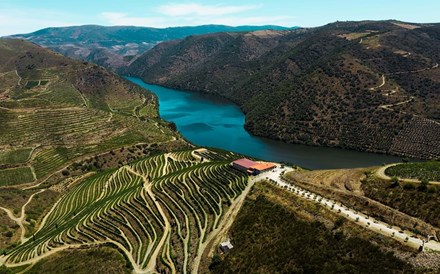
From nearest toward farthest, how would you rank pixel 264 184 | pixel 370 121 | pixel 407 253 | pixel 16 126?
1. pixel 407 253
2. pixel 264 184
3. pixel 16 126
4. pixel 370 121

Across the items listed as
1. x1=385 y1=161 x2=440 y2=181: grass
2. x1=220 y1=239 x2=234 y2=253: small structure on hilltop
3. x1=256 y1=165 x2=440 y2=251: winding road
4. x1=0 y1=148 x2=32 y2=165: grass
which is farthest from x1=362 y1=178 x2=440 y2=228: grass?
x1=0 y1=148 x2=32 y2=165: grass

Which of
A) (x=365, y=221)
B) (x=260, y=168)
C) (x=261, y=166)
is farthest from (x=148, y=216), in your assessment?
(x=365, y=221)

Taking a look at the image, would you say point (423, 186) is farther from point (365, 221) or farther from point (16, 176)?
point (16, 176)

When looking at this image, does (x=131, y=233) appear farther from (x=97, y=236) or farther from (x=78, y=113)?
(x=78, y=113)

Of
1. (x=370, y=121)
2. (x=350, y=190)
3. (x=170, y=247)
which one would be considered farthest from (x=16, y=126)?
(x=370, y=121)

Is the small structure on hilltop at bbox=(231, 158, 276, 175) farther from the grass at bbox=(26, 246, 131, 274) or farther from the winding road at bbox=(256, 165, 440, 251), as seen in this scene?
the grass at bbox=(26, 246, 131, 274)

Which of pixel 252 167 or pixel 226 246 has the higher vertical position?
pixel 252 167
